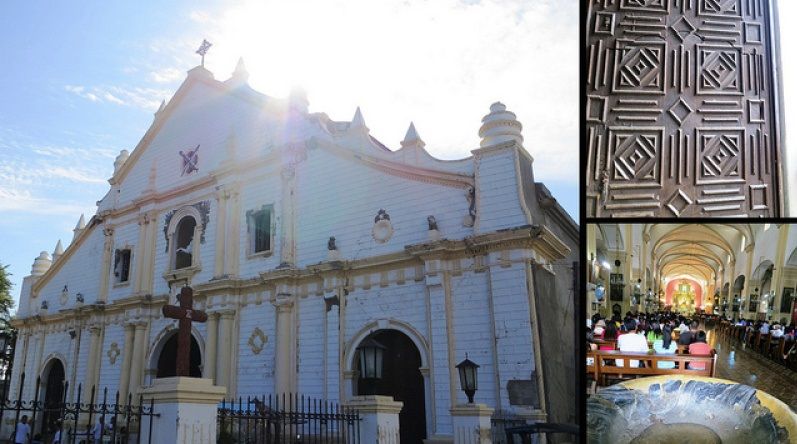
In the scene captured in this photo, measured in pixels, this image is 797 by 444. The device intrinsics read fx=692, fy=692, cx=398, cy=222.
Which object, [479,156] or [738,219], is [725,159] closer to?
[738,219]

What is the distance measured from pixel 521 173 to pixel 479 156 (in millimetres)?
408

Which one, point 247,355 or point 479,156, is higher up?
point 479,156

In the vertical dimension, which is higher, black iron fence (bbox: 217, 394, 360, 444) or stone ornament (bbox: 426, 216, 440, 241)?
stone ornament (bbox: 426, 216, 440, 241)

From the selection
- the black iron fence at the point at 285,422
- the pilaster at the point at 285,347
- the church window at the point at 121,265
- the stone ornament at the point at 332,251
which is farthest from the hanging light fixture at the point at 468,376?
the church window at the point at 121,265

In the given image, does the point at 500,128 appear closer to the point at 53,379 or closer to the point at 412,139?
the point at 412,139

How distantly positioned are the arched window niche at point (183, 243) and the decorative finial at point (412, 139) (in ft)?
9.04

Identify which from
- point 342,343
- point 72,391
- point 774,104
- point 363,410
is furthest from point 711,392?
point 72,391

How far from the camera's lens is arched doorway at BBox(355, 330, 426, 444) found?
18.9ft

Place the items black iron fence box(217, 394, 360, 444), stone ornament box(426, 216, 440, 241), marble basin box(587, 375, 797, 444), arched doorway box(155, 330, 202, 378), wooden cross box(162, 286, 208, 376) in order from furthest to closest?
arched doorway box(155, 330, 202, 378)
stone ornament box(426, 216, 440, 241)
black iron fence box(217, 394, 360, 444)
wooden cross box(162, 286, 208, 376)
marble basin box(587, 375, 797, 444)

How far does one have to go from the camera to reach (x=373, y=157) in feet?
21.5

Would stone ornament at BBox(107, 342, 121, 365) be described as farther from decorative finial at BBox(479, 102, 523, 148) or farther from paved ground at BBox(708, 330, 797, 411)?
paved ground at BBox(708, 330, 797, 411)

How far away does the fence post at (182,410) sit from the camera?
3.88 meters

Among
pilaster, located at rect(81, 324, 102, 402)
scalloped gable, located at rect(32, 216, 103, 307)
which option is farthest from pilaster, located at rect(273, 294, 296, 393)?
scalloped gable, located at rect(32, 216, 103, 307)

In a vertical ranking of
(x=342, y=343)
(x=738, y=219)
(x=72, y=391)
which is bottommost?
(x=72, y=391)
